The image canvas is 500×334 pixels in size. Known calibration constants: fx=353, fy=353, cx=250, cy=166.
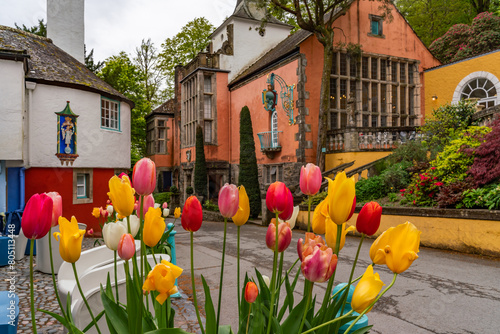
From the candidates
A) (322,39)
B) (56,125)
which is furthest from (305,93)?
(56,125)

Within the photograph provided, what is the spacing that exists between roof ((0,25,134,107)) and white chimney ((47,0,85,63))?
0.61m

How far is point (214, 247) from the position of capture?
888cm

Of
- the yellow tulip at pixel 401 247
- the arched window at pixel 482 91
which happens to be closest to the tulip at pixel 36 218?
the yellow tulip at pixel 401 247

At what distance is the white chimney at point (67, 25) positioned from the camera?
48.5 ft

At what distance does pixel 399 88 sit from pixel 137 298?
1816 cm

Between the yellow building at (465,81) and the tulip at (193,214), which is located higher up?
the yellow building at (465,81)

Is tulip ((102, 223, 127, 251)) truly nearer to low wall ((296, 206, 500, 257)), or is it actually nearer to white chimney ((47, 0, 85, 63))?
low wall ((296, 206, 500, 257))

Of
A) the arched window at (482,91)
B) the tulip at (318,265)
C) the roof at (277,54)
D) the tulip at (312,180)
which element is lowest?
the tulip at (318,265)

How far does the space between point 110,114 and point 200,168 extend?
7.46 metres

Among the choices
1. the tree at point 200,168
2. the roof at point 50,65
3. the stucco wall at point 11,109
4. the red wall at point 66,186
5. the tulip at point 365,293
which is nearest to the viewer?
the tulip at point 365,293

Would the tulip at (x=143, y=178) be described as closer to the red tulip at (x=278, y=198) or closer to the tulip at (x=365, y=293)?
the red tulip at (x=278, y=198)

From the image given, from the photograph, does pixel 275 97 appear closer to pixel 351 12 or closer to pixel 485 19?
pixel 351 12

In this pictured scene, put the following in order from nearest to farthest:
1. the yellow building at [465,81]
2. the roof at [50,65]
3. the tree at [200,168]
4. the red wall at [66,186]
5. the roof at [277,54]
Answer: the red wall at [66,186] → the roof at [50,65] → the yellow building at [465,81] → the roof at [277,54] → the tree at [200,168]

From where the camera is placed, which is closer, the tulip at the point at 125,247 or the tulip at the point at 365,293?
the tulip at the point at 365,293
